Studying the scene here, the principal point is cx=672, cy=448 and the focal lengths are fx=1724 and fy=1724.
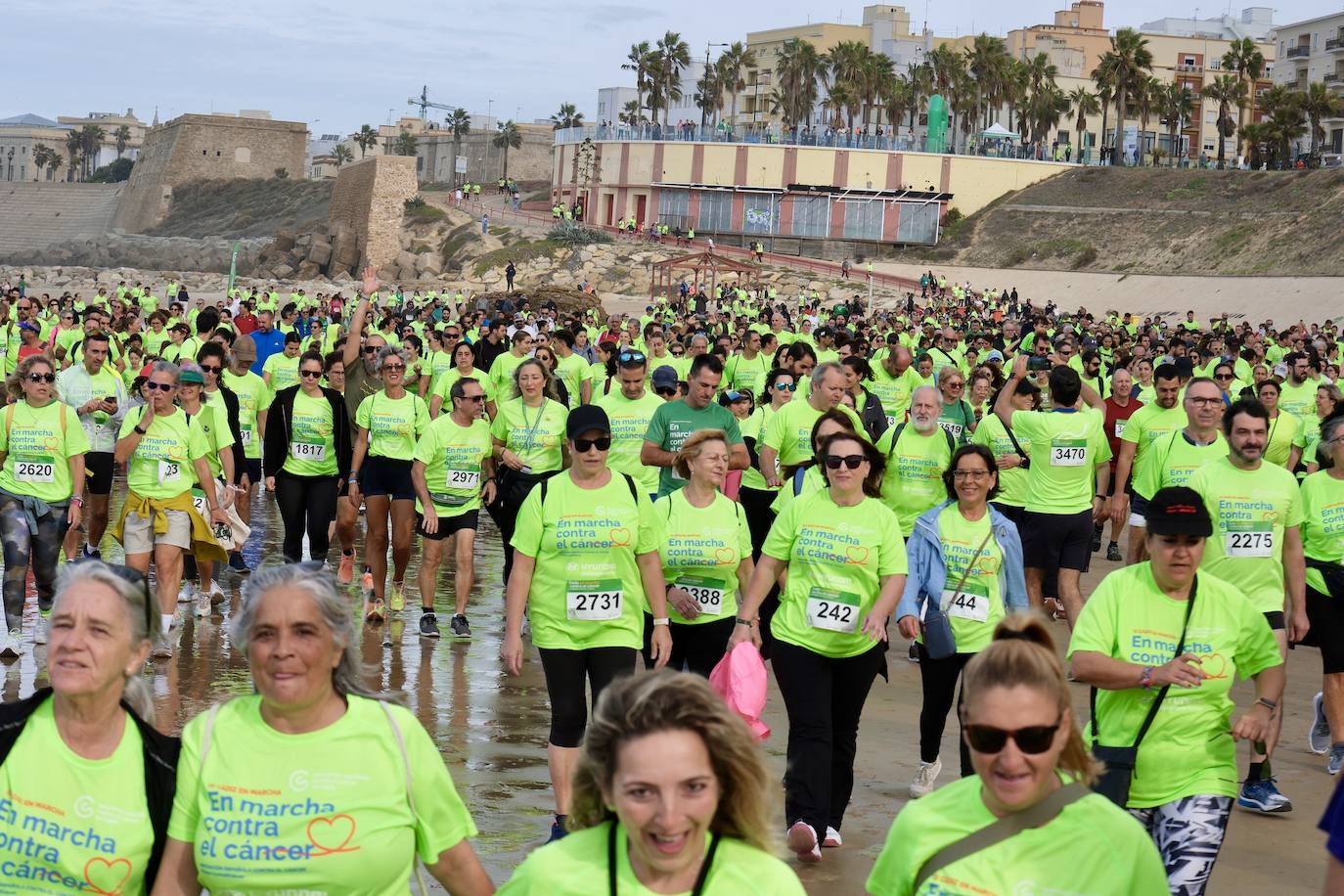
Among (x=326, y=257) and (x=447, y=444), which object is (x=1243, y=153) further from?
(x=447, y=444)

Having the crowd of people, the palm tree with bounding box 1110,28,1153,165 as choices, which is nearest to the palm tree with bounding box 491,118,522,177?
the palm tree with bounding box 1110,28,1153,165

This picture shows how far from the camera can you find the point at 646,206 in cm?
8388

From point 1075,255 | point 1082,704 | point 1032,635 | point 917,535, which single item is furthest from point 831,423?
point 1075,255

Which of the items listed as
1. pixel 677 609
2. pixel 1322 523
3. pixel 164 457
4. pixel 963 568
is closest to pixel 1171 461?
pixel 1322 523

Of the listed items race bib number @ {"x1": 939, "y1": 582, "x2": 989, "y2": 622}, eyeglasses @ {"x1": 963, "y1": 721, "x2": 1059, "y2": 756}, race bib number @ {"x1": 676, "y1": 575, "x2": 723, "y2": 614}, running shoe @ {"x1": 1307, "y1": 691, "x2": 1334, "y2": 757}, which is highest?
eyeglasses @ {"x1": 963, "y1": 721, "x2": 1059, "y2": 756}

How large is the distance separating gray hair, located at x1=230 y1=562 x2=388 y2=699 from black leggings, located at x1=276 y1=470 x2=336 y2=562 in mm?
8223

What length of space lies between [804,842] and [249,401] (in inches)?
333

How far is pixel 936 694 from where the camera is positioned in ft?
25.0

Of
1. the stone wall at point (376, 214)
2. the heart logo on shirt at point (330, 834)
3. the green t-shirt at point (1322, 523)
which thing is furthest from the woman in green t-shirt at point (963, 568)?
the stone wall at point (376, 214)

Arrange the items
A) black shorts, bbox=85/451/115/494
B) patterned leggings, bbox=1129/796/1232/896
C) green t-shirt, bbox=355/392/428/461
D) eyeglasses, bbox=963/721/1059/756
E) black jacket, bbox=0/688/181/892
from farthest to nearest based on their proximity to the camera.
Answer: black shorts, bbox=85/451/115/494 < green t-shirt, bbox=355/392/428/461 < patterned leggings, bbox=1129/796/1232/896 < black jacket, bbox=0/688/181/892 < eyeglasses, bbox=963/721/1059/756

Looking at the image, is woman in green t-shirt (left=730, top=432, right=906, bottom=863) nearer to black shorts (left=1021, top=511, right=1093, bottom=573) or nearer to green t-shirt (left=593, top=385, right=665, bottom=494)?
green t-shirt (left=593, top=385, right=665, bottom=494)

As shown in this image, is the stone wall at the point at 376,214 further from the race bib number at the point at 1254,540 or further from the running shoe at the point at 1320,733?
the race bib number at the point at 1254,540

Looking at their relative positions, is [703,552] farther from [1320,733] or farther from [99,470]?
[99,470]

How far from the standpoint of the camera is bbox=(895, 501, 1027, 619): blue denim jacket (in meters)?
7.43
